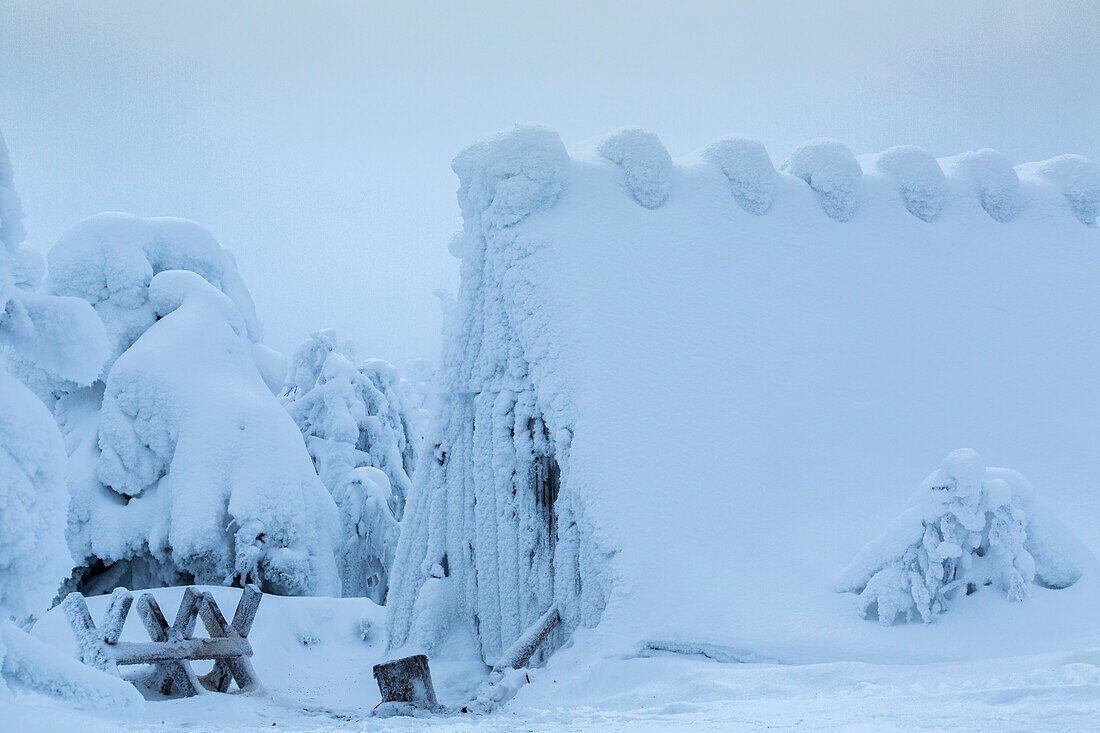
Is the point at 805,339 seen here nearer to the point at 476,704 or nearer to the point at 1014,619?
the point at 1014,619

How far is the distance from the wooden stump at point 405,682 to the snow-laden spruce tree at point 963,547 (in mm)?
2942

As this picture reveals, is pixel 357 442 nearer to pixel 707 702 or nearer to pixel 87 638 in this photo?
pixel 87 638

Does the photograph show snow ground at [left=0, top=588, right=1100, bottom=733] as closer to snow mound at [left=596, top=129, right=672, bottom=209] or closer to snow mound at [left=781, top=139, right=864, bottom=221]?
snow mound at [left=596, top=129, right=672, bottom=209]

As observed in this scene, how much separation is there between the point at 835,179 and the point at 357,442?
12.9 m

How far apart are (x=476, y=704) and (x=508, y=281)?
3.97 meters

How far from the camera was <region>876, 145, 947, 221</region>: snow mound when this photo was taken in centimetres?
1049

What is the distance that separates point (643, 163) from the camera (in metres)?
9.33

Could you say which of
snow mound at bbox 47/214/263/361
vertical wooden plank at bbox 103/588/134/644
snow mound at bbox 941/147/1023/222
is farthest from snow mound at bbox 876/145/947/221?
snow mound at bbox 47/214/263/361

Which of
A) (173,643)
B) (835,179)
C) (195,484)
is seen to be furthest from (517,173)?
(195,484)

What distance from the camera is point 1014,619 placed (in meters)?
5.62

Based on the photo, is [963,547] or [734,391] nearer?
[963,547]

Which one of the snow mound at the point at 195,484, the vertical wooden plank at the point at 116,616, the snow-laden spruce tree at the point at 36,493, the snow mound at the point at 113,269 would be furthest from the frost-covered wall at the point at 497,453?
the snow mound at the point at 113,269

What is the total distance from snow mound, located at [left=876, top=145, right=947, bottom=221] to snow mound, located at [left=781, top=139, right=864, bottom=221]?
691 millimetres

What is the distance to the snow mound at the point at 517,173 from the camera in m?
8.69
